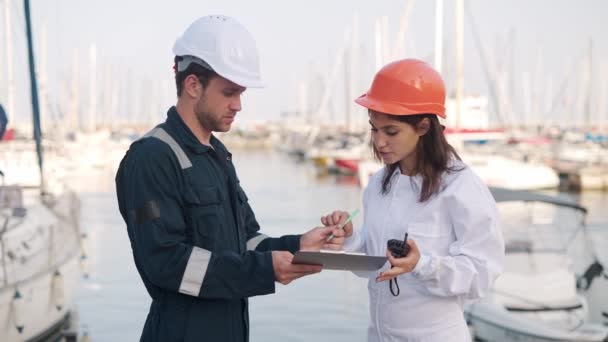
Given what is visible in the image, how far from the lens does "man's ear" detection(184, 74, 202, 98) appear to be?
8.63 feet

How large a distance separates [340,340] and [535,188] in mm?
19786

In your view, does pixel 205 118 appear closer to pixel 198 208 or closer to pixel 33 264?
pixel 198 208

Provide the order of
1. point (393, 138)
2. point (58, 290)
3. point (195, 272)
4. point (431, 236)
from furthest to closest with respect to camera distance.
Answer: point (58, 290), point (393, 138), point (431, 236), point (195, 272)

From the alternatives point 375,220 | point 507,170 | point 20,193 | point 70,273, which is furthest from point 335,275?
point 507,170

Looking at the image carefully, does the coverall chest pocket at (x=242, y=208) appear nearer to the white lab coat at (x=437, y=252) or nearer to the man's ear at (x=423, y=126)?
the white lab coat at (x=437, y=252)

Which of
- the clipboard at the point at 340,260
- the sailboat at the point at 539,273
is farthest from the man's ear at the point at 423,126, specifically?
the sailboat at the point at 539,273

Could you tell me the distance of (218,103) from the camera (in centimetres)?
264

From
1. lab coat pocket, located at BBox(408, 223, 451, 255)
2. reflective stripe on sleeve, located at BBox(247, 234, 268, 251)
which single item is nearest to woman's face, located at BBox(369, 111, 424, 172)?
lab coat pocket, located at BBox(408, 223, 451, 255)

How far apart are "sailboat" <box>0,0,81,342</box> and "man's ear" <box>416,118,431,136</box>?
229 inches

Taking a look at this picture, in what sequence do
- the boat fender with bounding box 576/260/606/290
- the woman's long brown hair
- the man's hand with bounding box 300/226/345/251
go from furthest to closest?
the boat fender with bounding box 576/260/606/290 → the man's hand with bounding box 300/226/345/251 → the woman's long brown hair

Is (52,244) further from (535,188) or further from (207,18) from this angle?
(535,188)

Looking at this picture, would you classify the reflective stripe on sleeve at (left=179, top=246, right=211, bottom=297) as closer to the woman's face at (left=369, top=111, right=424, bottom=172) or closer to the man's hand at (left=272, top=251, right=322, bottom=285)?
the man's hand at (left=272, top=251, right=322, bottom=285)

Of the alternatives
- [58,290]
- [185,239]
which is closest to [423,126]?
[185,239]

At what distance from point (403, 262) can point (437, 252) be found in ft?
0.86
